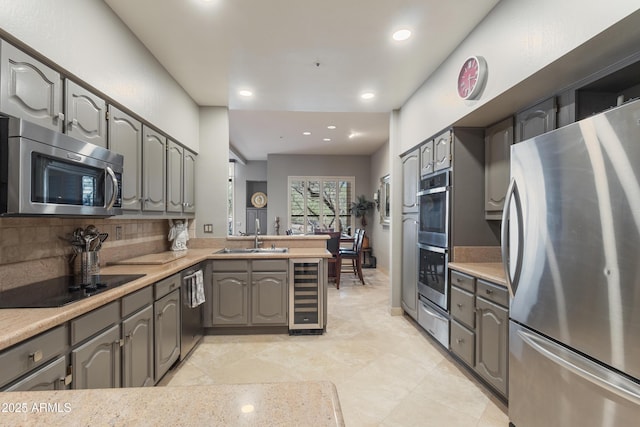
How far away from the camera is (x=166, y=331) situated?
224 centimetres

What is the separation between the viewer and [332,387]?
0.72 meters

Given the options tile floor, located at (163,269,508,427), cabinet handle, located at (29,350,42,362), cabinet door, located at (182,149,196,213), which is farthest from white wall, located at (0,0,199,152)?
tile floor, located at (163,269,508,427)

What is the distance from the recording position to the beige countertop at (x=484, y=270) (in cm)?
201

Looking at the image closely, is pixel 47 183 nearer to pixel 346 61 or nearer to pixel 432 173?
pixel 346 61

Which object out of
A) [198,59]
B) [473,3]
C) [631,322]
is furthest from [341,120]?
[631,322]

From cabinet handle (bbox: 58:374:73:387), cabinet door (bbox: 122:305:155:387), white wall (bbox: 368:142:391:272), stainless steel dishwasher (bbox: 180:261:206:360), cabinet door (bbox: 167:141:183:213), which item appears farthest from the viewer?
white wall (bbox: 368:142:391:272)

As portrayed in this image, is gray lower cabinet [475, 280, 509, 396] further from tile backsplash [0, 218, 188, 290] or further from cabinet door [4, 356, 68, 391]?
tile backsplash [0, 218, 188, 290]

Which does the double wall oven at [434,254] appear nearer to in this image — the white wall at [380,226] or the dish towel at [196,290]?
the dish towel at [196,290]

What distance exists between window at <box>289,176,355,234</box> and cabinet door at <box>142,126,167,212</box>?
511 cm

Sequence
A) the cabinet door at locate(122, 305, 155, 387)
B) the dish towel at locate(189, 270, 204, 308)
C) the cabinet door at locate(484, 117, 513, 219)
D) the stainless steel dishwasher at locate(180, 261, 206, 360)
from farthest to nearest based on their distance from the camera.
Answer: the dish towel at locate(189, 270, 204, 308)
the stainless steel dishwasher at locate(180, 261, 206, 360)
the cabinet door at locate(484, 117, 513, 219)
the cabinet door at locate(122, 305, 155, 387)

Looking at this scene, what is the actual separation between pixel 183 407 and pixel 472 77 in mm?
2503

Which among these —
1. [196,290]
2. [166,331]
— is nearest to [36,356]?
[166,331]

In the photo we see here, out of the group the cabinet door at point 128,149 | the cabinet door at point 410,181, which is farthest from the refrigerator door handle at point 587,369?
the cabinet door at point 128,149

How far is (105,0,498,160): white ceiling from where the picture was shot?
6.48ft
